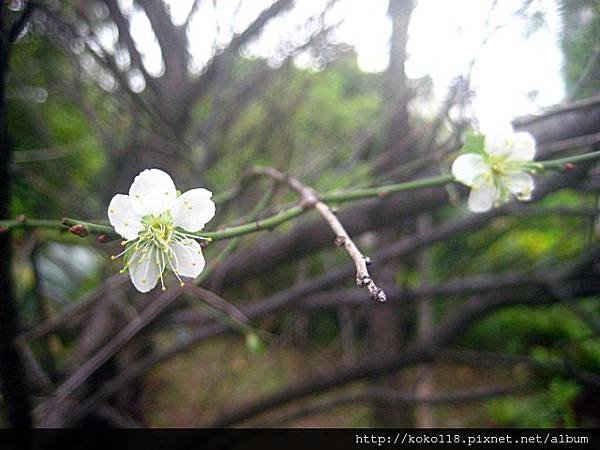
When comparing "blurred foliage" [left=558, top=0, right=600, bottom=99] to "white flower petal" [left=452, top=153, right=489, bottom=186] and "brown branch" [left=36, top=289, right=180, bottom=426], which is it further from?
"brown branch" [left=36, top=289, right=180, bottom=426]

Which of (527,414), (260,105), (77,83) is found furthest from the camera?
(260,105)

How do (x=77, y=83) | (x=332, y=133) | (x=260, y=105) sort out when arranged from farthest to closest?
(x=332, y=133)
(x=260, y=105)
(x=77, y=83)

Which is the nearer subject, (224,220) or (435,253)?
(224,220)

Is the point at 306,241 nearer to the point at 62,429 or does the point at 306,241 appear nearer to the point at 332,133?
the point at 62,429

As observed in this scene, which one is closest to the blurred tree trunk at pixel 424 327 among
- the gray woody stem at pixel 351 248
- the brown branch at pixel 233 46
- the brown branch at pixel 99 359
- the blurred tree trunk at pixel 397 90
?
the blurred tree trunk at pixel 397 90

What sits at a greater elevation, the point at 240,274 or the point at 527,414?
the point at 240,274

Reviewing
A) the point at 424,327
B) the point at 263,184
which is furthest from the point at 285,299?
the point at 424,327

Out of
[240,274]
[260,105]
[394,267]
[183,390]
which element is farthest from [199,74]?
[183,390]
